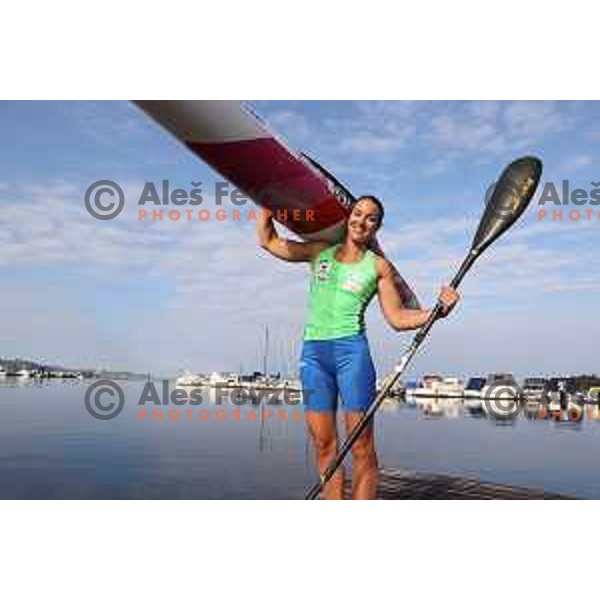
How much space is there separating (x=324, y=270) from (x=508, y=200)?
0.92 m

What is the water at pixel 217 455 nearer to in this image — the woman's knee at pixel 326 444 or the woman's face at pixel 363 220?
the woman's knee at pixel 326 444

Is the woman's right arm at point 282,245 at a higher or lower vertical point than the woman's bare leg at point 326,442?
higher

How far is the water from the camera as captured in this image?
6.00 metres

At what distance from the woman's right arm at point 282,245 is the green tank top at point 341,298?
0.11 metres

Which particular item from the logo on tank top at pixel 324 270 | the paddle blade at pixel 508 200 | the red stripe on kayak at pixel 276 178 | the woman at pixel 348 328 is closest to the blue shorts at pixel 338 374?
the woman at pixel 348 328

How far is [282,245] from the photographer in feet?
12.2

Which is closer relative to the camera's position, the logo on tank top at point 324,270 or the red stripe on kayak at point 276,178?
the red stripe on kayak at point 276,178

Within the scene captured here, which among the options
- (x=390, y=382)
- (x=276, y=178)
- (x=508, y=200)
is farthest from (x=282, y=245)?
(x=508, y=200)

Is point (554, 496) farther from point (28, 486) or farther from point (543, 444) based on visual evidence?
point (543, 444)

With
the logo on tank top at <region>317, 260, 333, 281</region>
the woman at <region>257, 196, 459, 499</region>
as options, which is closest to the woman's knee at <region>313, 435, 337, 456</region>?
the woman at <region>257, 196, 459, 499</region>

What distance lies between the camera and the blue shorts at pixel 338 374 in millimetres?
3449

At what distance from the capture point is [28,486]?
6.38 meters
